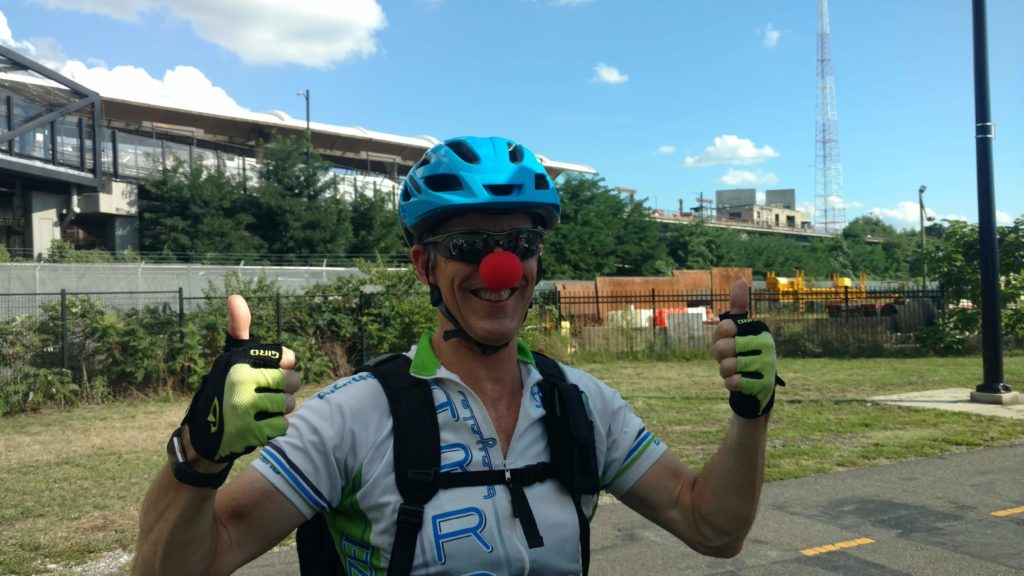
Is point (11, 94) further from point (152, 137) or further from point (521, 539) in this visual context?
point (521, 539)

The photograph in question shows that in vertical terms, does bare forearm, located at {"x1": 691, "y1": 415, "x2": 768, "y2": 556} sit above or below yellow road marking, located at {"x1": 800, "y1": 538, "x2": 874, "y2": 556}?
above

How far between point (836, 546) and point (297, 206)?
33.8m

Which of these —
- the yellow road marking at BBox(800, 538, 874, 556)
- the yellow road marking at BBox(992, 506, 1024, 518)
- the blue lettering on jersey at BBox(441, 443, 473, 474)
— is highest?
the blue lettering on jersey at BBox(441, 443, 473, 474)

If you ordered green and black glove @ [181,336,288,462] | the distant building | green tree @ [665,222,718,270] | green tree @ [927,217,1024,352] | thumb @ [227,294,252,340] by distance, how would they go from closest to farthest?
green and black glove @ [181,336,288,462], thumb @ [227,294,252,340], green tree @ [927,217,1024,352], green tree @ [665,222,718,270], the distant building

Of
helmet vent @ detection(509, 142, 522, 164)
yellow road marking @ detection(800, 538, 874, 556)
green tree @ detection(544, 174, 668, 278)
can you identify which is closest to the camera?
helmet vent @ detection(509, 142, 522, 164)

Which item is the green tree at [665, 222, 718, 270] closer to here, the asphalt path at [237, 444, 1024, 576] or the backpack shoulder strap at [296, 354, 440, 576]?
the asphalt path at [237, 444, 1024, 576]

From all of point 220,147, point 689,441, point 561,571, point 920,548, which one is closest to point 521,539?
point 561,571

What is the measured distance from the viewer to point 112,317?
13.8m

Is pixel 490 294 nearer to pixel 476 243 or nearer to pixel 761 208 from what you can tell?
pixel 476 243

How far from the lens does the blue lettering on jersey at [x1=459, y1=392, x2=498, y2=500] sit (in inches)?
73.3

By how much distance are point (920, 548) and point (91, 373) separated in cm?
1324

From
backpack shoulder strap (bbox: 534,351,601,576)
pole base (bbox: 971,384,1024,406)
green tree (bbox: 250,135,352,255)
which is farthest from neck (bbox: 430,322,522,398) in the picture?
green tree (bbox: 250,135,352,255)

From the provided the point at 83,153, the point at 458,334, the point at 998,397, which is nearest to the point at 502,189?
the point at 458,334

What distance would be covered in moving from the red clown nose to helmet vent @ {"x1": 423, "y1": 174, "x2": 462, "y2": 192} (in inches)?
8.9
